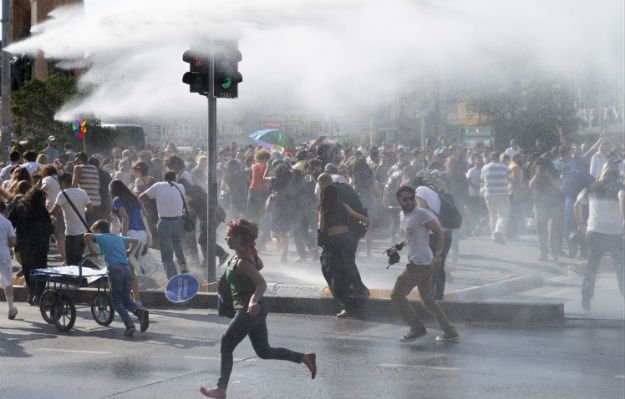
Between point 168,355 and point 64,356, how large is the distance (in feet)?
3.03

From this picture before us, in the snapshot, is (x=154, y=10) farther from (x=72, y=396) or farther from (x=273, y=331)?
(x=72, y=396)

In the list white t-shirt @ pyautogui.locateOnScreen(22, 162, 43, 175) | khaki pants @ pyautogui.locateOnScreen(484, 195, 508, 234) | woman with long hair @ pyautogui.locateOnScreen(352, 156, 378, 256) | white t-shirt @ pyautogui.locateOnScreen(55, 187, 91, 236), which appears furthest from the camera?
khaki pants @ pyautogui.locateOnScreen(484, 195, 508, 234)

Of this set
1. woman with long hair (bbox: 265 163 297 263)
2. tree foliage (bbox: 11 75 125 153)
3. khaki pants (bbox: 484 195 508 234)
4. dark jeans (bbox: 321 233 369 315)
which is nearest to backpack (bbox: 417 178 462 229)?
dark jeans (bbox: 321 233 369 315)

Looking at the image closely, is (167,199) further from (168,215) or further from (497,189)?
(497,189)

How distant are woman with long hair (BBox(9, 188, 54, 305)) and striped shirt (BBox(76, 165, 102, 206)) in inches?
137

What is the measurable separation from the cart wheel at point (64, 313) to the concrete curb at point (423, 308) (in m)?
2.00

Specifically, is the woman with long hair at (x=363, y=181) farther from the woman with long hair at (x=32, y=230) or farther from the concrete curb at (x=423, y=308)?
the woman with long hair at (x=32, y=230)

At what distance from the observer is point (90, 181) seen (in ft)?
57.9

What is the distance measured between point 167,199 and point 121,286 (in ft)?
10.5

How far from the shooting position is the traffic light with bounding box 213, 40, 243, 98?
44.3ft

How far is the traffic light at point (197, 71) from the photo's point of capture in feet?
43.7

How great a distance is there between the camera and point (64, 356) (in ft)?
34.1

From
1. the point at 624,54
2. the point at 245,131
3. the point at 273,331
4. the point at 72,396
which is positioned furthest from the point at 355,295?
the point at 245,131

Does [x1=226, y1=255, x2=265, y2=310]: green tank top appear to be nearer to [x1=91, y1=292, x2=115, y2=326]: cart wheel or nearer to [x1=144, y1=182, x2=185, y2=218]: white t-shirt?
[x1=91, y1=292, x2=115, y2=326]: cart wheel
